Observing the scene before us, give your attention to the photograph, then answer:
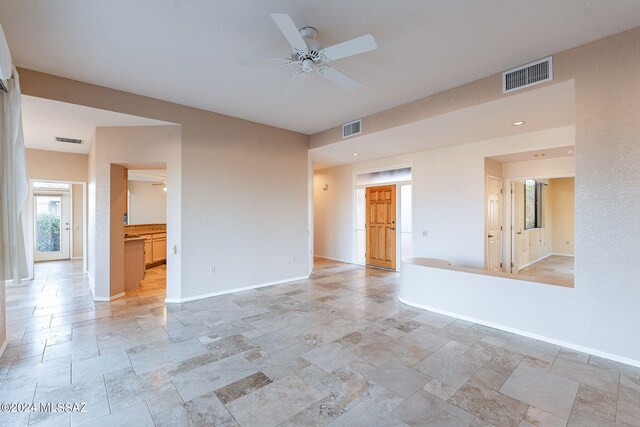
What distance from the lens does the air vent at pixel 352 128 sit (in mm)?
4988

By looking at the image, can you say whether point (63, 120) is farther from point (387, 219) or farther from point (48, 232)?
point (387, 219)

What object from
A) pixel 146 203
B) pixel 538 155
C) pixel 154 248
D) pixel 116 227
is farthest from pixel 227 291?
pixel 538 155

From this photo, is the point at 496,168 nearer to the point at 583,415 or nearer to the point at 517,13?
the point at 517,13

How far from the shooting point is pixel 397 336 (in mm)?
3215

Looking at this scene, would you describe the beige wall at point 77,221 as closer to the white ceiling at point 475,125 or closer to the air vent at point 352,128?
the white ceiling at point 475,125

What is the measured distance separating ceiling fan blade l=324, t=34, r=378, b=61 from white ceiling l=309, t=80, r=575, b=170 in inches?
80.1

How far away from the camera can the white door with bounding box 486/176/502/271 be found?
5395 mm

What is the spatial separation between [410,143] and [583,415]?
4.35m

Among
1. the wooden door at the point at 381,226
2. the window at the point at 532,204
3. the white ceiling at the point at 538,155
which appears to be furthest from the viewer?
the window at the point at 532,204

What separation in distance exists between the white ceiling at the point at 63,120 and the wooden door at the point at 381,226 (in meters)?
4.89

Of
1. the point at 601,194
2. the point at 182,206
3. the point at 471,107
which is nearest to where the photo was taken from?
the point at 601,194

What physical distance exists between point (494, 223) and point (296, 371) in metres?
4.94

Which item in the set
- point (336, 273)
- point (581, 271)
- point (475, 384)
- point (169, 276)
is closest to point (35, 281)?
point (169, 276)

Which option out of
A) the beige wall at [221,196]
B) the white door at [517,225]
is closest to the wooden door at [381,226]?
the beige wall at [221,196]
